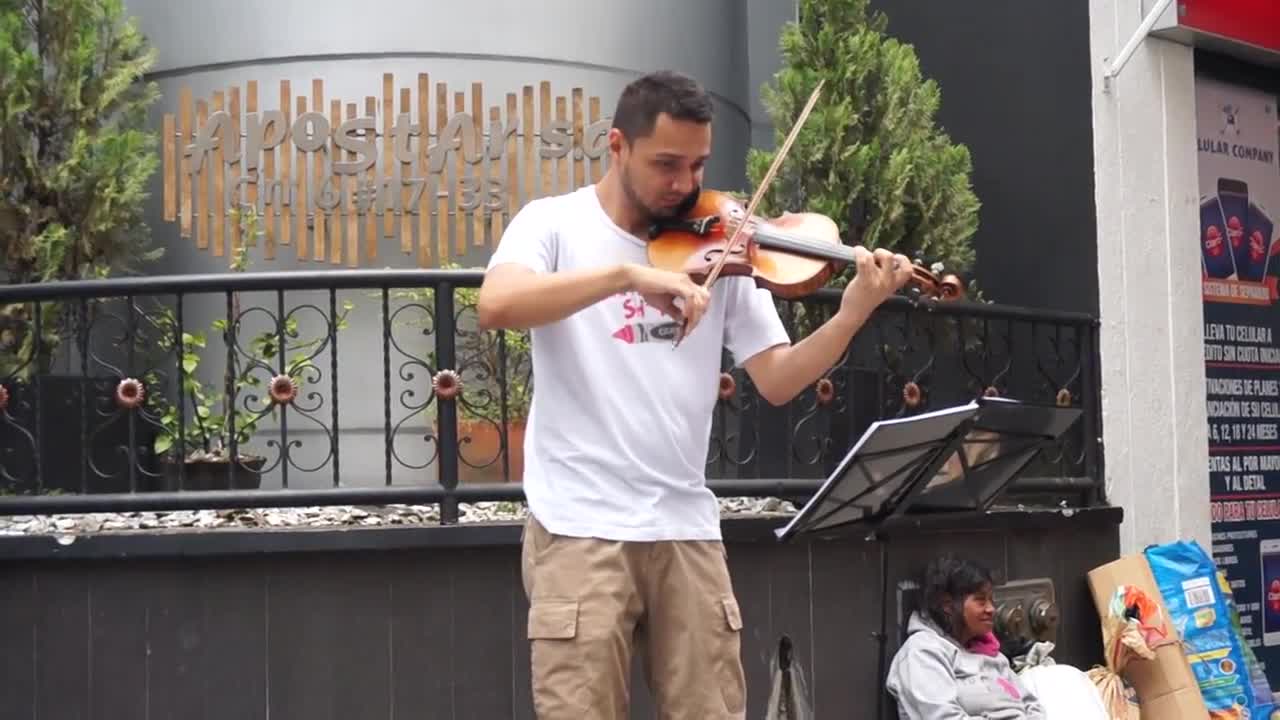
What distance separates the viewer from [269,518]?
6414mm

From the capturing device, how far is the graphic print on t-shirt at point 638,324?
3232mm

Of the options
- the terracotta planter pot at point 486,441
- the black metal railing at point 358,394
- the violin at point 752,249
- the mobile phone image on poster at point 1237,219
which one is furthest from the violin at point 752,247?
the mobile phone image on poster at point 1237,219

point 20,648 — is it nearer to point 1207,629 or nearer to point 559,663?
point 559,663

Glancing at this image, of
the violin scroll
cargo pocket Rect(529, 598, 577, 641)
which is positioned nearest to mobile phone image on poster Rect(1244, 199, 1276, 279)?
the violin scroll

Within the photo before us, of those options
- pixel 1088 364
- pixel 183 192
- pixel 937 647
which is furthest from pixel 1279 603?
pixel 183 192

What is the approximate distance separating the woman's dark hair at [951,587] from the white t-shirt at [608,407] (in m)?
3.22

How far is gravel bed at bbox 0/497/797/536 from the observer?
6.22 metres

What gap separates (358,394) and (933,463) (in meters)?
4.73

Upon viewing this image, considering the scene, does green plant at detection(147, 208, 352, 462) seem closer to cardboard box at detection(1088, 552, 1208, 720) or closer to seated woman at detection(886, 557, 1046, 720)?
seated woman at detection(886, 557, 1046, 720)

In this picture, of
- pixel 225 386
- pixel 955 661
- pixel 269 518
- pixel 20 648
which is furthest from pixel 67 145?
pixel 955 661

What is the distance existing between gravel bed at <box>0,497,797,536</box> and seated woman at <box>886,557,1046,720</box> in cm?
72

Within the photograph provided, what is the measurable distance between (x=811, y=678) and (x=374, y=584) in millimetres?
1873

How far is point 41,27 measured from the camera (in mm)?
8742

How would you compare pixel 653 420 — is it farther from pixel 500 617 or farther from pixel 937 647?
pixel 937 647
